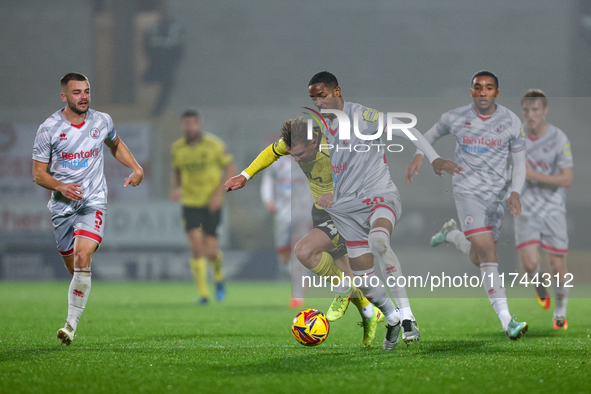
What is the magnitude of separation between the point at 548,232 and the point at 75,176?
4.90 meters

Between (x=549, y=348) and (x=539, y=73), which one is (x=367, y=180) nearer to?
(x=549, y=348)

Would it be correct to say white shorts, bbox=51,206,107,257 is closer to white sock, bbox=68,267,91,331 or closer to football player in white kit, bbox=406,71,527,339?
white sock, bbox=68,267,91,331

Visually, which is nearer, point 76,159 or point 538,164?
point 76,159

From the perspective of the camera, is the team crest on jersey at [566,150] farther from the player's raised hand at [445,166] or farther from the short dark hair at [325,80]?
the short dark hair at [325,80]

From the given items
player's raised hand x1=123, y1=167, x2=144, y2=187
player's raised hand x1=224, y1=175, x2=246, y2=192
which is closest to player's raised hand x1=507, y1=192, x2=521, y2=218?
player's raised hand x1=224, y1=175, x2=246, y2=192

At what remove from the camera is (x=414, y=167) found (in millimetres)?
5773

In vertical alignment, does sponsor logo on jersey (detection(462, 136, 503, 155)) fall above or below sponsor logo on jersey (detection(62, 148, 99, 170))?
above

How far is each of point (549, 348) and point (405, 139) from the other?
6.31 feet

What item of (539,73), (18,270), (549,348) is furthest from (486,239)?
(539,73)

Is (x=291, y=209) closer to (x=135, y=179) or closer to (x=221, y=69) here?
(x=135, y=179)

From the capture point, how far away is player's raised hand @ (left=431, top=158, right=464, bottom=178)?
18.5 feet

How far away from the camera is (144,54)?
19.8 meters

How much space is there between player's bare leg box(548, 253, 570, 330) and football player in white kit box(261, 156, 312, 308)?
3004mm

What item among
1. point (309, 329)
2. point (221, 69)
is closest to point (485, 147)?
point (309, 329)
